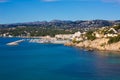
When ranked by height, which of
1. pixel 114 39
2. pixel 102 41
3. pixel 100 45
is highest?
pixel 114 39

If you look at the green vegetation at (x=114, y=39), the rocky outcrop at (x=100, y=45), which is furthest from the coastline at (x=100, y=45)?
the green vegetation at (x=114, y=39)

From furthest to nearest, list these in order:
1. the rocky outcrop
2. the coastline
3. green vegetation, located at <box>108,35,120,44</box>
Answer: green vegetation, located at <box>108,35,120,44</box>, the rocky outcrop, the coastline

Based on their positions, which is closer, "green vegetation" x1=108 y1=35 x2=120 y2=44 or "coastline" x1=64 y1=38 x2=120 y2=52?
"coastline" x1=64 y1=38 x2=120 y2=52

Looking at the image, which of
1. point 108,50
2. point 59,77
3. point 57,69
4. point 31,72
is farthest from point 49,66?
point 108,50

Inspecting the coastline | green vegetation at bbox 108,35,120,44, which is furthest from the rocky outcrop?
green vegetation at bbox 108,35,120,44

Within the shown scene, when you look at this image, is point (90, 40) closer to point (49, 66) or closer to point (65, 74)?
point (49, 66)

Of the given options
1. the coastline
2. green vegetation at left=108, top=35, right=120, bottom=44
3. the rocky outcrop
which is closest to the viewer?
the coastline

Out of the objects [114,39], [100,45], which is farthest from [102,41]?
[114,39]

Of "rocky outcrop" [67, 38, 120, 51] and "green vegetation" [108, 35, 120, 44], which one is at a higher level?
"green vegetation" [108, 35, 120, 44]

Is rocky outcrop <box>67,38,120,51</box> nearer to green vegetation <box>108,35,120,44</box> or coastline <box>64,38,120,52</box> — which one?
coastline <box>64,38,120,52</box>

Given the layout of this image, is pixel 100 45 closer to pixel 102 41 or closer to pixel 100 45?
pixel 100 45

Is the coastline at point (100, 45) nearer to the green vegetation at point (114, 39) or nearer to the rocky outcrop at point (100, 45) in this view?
the rocky outcrop at point (100, 45)
